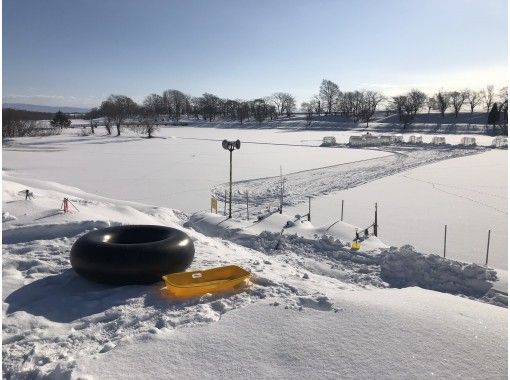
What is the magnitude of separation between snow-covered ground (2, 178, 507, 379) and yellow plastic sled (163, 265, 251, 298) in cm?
19

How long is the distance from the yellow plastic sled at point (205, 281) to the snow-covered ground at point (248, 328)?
19 cm

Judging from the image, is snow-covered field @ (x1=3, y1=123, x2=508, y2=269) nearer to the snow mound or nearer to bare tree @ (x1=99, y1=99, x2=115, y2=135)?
the snow mound

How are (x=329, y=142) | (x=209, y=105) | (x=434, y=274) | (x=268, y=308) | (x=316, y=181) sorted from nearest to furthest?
1. (x=268, y=308)
2. (x=434, y=274)
3. (x=316, y=181)
4. (x=329, y=142)
5. (x=209, y=105)

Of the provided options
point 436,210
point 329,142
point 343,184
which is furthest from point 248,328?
point 329,142

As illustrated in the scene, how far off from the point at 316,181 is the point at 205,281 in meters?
16.3

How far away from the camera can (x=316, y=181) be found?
22703 millimetres

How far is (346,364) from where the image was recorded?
4.36 meters

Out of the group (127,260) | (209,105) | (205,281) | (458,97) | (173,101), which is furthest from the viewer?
(173,101)

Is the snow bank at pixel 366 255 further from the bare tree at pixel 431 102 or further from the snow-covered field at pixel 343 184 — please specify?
the bare tree at pixel 431 102

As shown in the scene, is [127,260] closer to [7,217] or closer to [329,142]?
[7,217]

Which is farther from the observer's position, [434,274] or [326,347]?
[434,274]

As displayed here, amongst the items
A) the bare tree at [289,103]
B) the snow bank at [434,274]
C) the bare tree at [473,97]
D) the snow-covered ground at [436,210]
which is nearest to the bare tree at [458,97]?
the bare tree at [473,97]

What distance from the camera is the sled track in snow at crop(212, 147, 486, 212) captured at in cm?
1873

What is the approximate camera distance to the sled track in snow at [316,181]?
18.7 m
